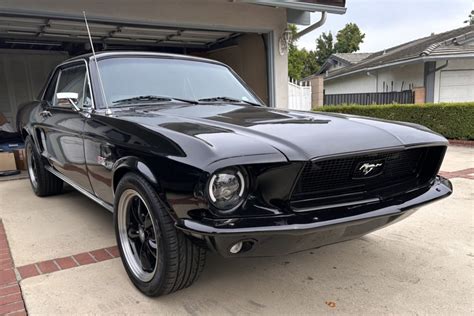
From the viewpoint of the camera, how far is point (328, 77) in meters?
21.8

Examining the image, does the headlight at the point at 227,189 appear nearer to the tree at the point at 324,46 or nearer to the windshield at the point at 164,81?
the windshield at the point at 164,81

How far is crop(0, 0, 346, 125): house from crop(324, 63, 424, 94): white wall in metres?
8.63

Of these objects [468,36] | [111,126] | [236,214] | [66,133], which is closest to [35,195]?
[66,133]

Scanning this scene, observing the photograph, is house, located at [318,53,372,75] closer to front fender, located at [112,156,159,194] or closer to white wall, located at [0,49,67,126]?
white wall, located at [0,49,67,126]

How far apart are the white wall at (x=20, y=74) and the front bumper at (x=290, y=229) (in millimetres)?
10519

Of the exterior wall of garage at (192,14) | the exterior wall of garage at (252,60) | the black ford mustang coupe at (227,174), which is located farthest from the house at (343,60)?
the black ford mustang coupe at (227,174)

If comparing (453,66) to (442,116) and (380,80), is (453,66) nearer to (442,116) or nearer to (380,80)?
(380,80)

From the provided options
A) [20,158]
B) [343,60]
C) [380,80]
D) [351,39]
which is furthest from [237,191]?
[351,39]

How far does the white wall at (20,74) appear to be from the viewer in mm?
10516

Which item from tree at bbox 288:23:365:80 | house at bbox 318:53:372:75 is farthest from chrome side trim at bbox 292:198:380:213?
tree at bbox 288:23:365:80

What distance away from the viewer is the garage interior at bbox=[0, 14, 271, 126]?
7.94 metres

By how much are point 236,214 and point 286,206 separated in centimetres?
27

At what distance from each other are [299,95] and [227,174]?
9.56 m

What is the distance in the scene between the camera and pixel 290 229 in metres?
1.89
